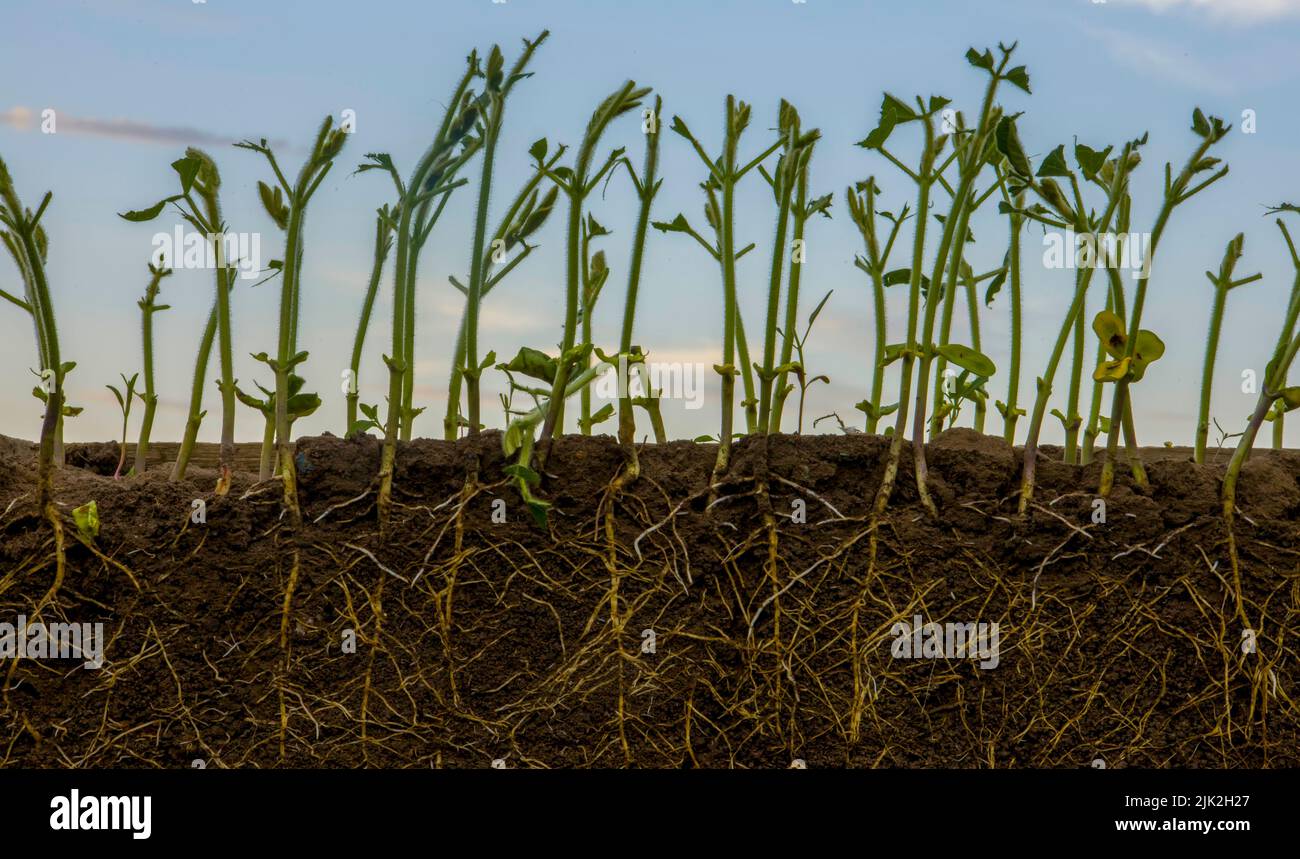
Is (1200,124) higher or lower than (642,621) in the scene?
higher

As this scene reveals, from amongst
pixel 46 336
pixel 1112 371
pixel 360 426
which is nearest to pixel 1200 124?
pixel 1112 371

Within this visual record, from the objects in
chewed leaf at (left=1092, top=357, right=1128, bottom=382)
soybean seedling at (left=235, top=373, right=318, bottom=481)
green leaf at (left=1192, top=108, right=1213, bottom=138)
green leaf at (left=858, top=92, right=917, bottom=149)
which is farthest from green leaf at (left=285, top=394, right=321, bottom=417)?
green leaf at (left=1192, top=108, right=1213, bottom=138)

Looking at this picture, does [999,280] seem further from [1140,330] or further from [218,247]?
[218,247]

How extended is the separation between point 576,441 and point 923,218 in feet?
1.87

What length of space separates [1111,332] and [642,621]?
774 millimetres

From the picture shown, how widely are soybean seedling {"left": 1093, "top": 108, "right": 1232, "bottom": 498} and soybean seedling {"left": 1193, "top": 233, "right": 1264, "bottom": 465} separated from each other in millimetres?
230

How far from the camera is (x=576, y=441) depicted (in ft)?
5.46

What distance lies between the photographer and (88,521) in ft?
5.29

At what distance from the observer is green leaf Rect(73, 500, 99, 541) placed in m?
1.61

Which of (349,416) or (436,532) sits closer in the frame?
(436,532)

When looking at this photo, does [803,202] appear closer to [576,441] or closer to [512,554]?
[576,441]

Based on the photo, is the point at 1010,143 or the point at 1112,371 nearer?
the point at 1010,143

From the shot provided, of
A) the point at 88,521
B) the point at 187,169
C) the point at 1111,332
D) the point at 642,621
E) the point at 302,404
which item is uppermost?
the point at 187,169

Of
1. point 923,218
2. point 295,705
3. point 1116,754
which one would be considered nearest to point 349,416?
point 295,705
